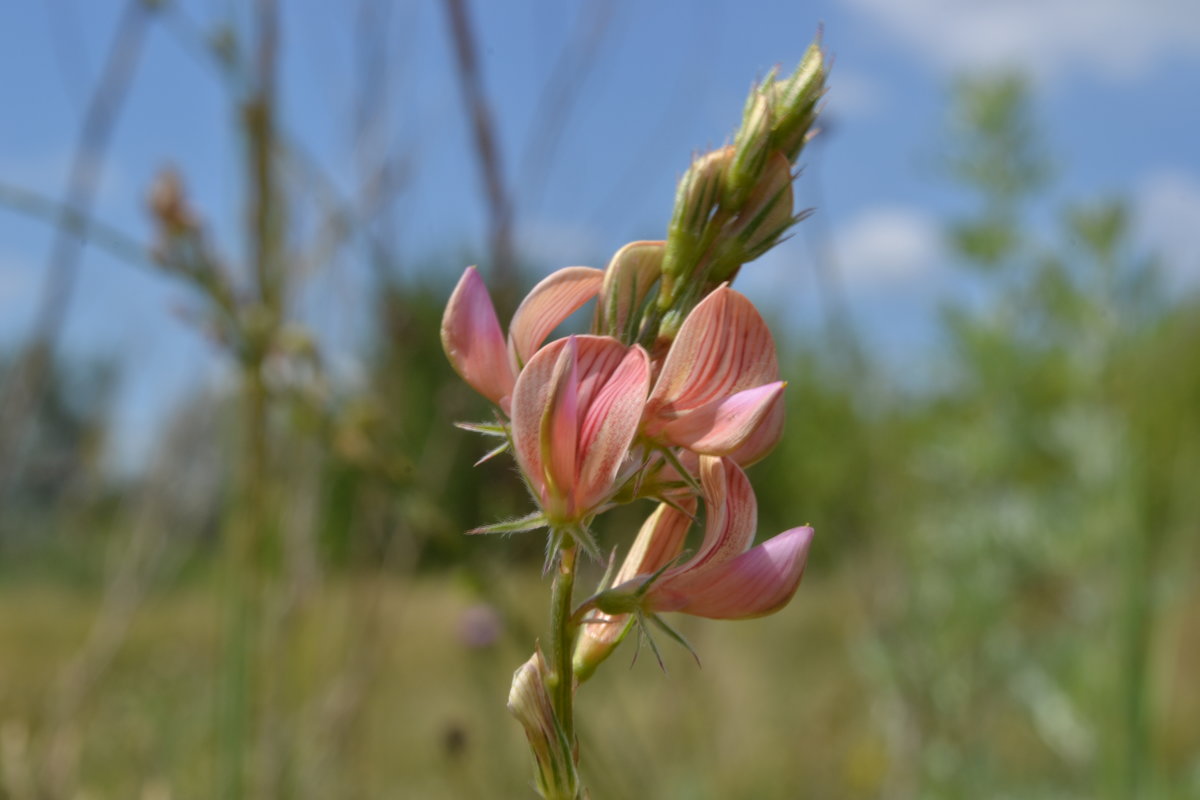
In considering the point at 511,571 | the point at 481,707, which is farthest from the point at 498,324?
the point at 481,707

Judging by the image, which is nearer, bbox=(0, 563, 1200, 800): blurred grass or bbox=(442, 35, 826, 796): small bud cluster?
bbox=(442, 35, 826, 796): small bud cluster

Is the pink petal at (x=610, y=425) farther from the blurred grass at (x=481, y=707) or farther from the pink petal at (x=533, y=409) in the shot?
the blurred grass at (x=481, y=707)

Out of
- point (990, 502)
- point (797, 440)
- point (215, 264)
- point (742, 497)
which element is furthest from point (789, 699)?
point (797, 440)

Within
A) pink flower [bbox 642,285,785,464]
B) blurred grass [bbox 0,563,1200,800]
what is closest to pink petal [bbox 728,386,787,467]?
pink flower [bbox 642,285,785,464]

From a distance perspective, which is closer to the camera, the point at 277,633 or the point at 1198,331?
the point at 277,633

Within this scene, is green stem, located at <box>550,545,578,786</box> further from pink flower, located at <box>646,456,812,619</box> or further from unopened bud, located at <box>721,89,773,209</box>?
unopened bud, located at <box>721,89,773,209</box>

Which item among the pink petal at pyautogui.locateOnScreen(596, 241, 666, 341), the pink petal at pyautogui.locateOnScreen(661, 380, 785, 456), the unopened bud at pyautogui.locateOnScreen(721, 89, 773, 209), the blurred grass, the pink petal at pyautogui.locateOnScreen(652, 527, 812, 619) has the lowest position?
the pink petal at pyautogui.locateOnScreen(652, 527, 812, 619)

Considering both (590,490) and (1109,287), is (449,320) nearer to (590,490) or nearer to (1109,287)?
(590,490)
